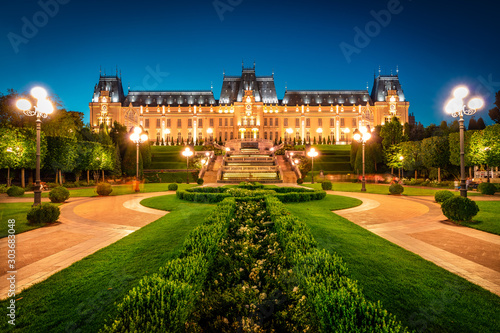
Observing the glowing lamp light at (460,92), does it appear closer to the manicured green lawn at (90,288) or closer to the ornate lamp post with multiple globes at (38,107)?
the manicured green lawn at (90,288)

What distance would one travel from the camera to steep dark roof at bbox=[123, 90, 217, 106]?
3228 inches

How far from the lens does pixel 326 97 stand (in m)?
83.6

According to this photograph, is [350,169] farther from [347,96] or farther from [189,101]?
[189,101]

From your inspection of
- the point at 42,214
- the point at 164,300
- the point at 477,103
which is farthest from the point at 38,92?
the point at 477,103

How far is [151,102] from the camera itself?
82188 millimetres

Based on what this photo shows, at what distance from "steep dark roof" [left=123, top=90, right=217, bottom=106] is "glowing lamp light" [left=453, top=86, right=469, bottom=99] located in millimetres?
76579

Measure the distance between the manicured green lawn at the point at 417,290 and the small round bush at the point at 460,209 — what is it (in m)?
3.81

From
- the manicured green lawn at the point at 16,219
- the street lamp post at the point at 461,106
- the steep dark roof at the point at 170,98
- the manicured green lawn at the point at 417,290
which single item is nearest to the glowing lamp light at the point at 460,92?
the street lamp post at the point at 461,106

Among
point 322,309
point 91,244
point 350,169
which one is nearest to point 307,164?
point 350,169

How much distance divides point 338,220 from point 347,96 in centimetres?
8318

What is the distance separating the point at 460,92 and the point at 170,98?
270 ft

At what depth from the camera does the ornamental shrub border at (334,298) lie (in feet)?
6.93

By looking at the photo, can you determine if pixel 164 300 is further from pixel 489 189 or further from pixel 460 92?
pixel 489 189

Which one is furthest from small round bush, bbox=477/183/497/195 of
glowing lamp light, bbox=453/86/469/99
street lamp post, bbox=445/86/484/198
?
glowing lamp light, bbox=453/86/469/99
